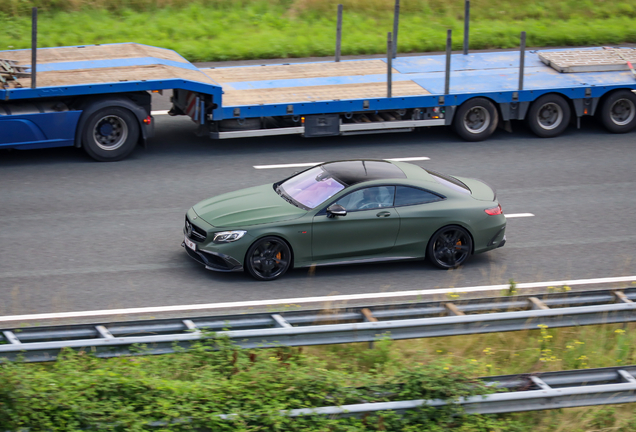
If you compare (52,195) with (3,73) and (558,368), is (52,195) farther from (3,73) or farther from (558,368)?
(558,368)

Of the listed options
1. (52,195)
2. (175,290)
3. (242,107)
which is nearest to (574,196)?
(242,107)

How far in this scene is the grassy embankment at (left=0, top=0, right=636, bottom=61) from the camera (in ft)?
69.0

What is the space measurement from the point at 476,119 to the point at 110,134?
6.93 metres

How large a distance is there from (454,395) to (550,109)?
10.9 m

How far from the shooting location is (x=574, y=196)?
13.4 m

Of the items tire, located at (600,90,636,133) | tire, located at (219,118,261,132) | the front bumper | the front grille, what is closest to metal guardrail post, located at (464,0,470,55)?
tire, located at (600,90,636,133)

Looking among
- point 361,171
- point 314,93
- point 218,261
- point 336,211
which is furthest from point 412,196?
point 314,93

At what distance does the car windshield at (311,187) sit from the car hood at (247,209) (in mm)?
176

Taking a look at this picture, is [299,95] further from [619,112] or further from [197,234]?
[619,112]

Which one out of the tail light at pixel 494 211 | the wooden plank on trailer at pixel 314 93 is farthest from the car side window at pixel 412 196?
the wooden plank on trailer at pixel 314 93

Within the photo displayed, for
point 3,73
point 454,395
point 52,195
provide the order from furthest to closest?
point 3,73
point 52,195
point 454,395

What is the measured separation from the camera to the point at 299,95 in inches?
594

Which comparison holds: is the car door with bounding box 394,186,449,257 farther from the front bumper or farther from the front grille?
the front grille

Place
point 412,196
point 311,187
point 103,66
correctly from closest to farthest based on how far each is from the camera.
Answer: point 412,196 → point 311,187 → point 103,66
